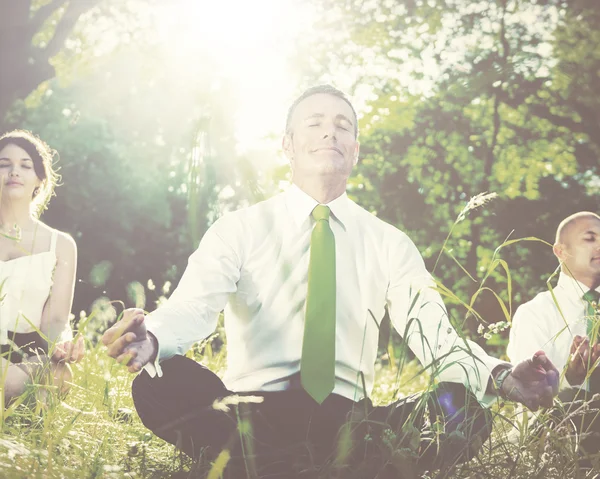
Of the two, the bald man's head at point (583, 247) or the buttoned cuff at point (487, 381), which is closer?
the buttoned cuff at point (487, 381)

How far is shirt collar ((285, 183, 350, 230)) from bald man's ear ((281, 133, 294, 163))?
21 centimetres

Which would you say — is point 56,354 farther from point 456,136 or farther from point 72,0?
point 456,136

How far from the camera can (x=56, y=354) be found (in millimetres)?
2748

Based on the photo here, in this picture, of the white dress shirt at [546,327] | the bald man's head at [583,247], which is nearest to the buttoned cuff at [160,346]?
the white dress shirt at [546,327]

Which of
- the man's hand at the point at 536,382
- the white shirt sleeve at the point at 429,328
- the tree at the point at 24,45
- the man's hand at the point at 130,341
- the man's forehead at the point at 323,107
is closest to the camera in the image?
the man's hand at the point at 130,341

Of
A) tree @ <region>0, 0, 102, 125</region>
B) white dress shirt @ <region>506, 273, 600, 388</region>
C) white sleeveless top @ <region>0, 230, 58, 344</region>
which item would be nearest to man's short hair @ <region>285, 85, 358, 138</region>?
white dress shirt @ <region>506, 273, 600, 388</region>

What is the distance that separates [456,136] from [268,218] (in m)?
6.47

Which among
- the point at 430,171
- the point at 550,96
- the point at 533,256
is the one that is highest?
the point at 550,96

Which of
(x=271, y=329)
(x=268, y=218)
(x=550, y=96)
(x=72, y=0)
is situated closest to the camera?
(x=271, y=329)

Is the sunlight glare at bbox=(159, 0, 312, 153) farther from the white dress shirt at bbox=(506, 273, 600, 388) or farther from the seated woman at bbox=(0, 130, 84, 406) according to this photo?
the white dress shirt at bbox=(506, 273, 600, 388)

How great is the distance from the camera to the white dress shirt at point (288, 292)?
2.45m

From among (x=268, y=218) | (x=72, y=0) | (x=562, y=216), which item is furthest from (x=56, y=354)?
(x=562, y=216)

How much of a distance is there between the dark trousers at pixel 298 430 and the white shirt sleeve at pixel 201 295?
13 cm

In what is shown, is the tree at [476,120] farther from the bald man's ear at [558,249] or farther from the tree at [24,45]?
the bald man's ear at [558,249]
